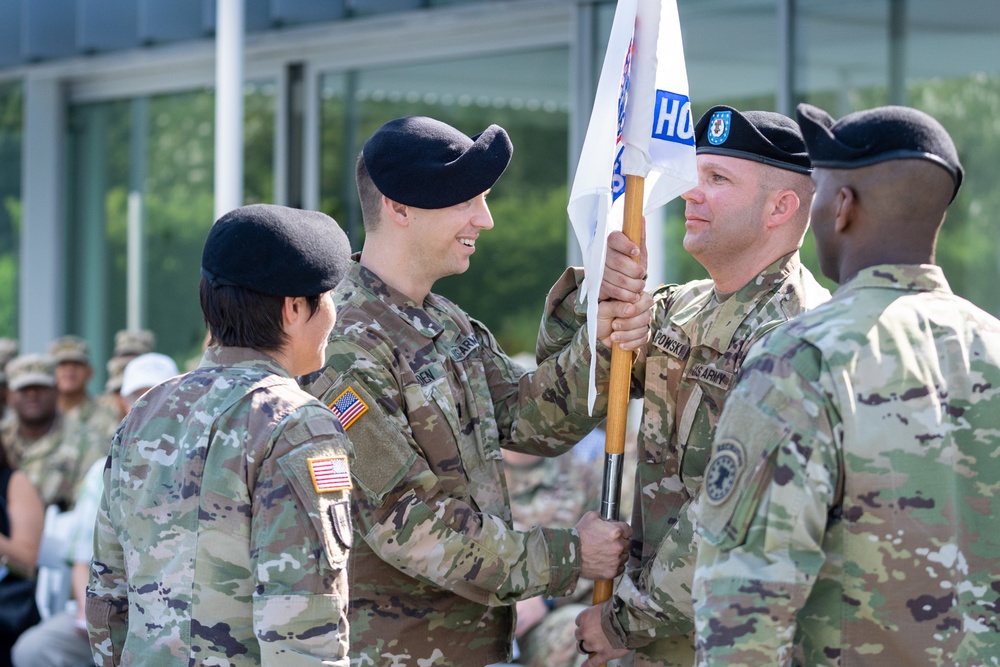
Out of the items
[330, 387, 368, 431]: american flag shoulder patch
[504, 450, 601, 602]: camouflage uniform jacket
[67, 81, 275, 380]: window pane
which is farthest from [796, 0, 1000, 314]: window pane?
[67, 81, 275, 380]: window pane

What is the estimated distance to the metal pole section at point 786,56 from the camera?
605 cm

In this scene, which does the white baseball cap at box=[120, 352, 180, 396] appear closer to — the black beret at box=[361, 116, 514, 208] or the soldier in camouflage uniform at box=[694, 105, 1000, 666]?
the black beret at box=[361, 116, 514, 208]

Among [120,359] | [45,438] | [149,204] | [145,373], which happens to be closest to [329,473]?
[145,373]

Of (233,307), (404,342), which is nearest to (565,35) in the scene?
(404,342)

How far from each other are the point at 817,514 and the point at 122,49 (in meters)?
7.97

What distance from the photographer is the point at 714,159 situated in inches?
117

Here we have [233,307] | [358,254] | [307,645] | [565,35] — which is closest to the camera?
[307,645]

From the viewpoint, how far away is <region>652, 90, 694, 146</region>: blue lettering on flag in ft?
9.60

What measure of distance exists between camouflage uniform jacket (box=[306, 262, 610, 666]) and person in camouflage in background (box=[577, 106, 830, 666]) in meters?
0.18

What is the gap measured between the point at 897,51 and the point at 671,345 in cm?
342

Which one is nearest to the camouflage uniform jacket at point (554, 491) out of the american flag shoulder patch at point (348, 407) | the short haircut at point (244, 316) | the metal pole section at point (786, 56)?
the metal pole section at point (786, 56)

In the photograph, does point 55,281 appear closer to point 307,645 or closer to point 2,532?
point 2,532

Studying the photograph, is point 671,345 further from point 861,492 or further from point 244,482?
point 244,482

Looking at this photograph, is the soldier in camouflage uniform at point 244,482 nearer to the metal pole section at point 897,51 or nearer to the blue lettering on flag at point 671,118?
the blue lettering on flag at point 671,118
